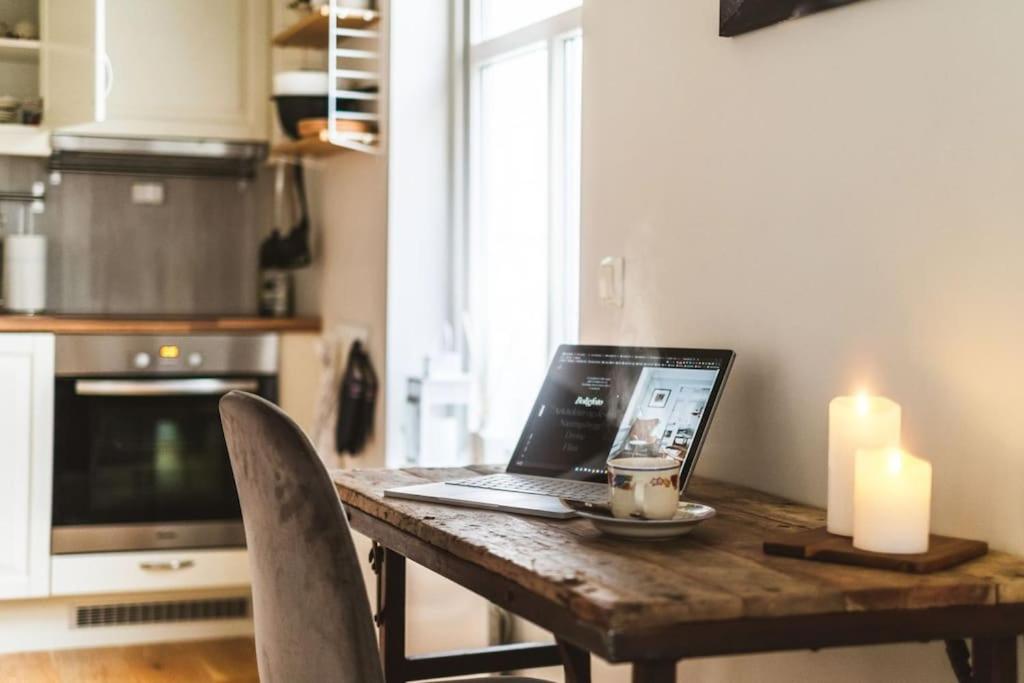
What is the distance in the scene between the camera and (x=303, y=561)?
1503mm

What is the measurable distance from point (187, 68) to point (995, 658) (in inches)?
130

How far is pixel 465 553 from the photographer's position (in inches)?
59.9

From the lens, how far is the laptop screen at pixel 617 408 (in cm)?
189

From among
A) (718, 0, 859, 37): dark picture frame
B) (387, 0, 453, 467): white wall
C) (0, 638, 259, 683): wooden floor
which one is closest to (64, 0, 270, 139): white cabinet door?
(387, 0, 453, 467): white wall

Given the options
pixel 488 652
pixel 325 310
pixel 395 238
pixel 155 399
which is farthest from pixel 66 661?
pixel 488 652

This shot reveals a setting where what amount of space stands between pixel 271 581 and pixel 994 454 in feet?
2.81

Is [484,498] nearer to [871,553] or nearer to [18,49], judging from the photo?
[871,553]

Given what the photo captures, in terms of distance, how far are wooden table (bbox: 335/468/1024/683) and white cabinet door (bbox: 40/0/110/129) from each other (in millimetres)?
2243

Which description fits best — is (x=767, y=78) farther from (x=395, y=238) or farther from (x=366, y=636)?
(x=395, y=238)

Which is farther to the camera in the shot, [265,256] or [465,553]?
[265,256]

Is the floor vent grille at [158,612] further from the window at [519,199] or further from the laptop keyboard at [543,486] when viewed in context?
the laptop keyboard at [543,486]

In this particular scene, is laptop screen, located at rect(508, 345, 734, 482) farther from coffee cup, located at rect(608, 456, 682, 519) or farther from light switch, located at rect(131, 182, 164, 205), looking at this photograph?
light switch, located at rect(131, 182, 164, 205)

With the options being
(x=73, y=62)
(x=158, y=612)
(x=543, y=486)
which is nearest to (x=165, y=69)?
(x=73, y=62)

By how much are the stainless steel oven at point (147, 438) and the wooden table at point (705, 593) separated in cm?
236
